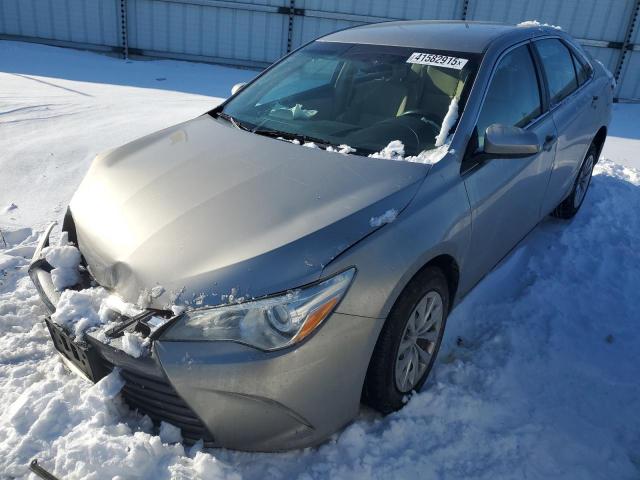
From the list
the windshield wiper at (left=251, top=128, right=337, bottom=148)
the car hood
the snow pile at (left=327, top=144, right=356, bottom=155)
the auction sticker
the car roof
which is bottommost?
the car hood

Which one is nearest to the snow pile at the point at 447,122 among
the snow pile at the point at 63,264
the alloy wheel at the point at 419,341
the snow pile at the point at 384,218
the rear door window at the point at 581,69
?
the snow pile at the point at 384,218

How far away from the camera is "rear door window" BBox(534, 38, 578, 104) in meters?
3.60

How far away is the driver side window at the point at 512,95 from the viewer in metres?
2.82

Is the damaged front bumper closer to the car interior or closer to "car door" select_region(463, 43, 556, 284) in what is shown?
"car door" select_region(463, 43, 556, 284)

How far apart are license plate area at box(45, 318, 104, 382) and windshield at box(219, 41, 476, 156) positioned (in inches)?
56.0

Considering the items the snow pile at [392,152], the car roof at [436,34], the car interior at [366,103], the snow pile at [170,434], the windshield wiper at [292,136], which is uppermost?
the car roof at [436,34]

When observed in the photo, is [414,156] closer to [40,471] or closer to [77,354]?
[77,354]


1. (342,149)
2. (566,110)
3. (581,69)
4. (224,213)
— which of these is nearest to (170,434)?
(224,213)

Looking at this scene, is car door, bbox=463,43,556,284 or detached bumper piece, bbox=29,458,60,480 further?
car door, bbox=463,43,556,284

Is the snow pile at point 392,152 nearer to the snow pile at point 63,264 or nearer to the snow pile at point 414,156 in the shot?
the snow pile at point 414,156

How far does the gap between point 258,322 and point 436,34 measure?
219cm

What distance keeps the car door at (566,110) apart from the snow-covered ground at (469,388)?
48 centimetres

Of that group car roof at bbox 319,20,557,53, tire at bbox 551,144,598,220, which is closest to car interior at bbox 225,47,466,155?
car roof at bbox 319,20,557,53

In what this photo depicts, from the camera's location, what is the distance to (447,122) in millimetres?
2666
